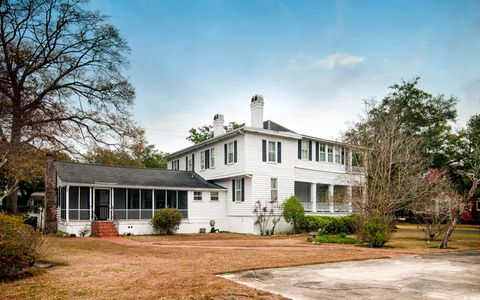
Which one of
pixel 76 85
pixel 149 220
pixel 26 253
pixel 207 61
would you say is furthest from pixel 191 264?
pixel 76 85

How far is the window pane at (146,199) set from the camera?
1187 inches

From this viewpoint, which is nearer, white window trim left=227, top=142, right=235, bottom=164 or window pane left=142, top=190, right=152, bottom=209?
white window trim left=227, top=142, right=235, bottom=164

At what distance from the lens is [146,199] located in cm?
3030

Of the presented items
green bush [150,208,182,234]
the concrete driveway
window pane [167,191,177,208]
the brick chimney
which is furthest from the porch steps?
the concrete driveway

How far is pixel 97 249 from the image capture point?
55.1 ft

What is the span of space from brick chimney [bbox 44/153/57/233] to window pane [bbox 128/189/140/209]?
208 inches

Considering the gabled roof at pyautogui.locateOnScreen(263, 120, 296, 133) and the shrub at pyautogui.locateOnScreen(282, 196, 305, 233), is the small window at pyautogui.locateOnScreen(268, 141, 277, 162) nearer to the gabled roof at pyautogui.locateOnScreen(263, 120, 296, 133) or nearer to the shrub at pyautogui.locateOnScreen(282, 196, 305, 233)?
the gabled roof at pyautogui.locateOnScreen(263, 120, 296, 133)

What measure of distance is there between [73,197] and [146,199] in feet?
17.4

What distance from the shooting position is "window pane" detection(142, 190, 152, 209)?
30.2m

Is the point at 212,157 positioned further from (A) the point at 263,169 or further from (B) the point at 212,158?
(A) the point at 263,169

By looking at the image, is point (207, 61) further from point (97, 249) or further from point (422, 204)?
point (422, 204)

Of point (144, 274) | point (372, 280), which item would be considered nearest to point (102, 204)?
point (144, 274)

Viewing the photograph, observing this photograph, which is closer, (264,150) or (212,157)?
(264,150)

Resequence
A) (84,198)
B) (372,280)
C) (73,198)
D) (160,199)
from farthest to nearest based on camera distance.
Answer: (160,199) < (84,198) < (73,198) < (372,280)
